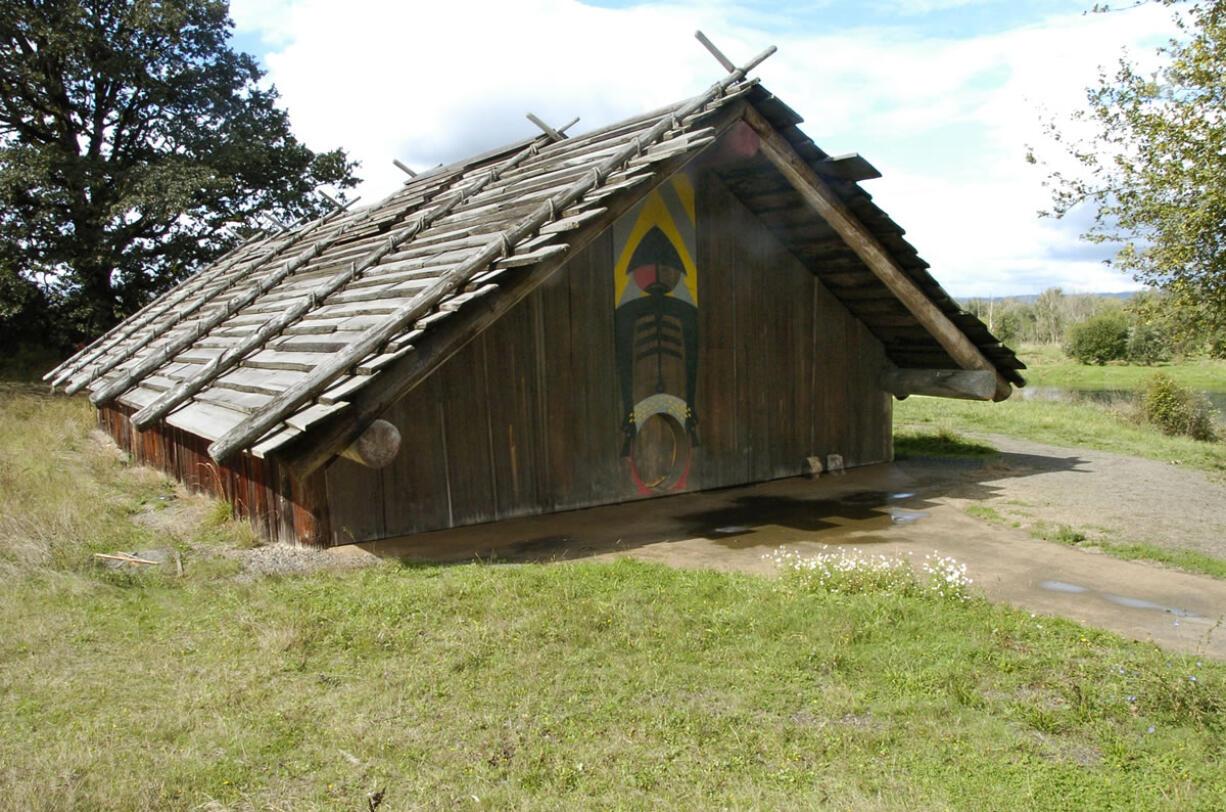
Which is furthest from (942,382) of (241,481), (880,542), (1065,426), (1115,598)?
(241,481)

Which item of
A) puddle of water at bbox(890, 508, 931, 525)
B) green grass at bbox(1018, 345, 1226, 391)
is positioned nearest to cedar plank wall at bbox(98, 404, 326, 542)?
puddle of water at bbox(890, 508, 931, 525)

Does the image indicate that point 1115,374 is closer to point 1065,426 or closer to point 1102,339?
point 1102,339

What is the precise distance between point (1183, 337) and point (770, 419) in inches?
321

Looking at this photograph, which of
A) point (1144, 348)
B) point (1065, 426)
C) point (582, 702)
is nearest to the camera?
point (582, 702)

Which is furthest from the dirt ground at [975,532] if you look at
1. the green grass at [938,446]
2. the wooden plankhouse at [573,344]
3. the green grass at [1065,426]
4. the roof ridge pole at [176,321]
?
the roof ridge pole at [176,321]

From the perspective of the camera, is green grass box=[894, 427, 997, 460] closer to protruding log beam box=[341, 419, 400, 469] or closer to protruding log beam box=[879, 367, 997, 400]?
protruding log beam box=[879, 367, 997, 400]

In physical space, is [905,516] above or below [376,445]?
below

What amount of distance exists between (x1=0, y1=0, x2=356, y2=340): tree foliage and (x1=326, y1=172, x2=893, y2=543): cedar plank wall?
16.3 m

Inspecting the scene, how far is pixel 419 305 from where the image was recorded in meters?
7.11

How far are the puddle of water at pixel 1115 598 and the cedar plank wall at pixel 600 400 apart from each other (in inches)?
191

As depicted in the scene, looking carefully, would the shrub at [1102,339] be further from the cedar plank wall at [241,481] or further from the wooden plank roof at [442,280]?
the cedar plank wall at [241,481]

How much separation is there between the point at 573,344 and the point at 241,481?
12.4 ft

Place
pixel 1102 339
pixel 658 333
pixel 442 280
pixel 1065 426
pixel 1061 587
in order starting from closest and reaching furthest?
1. pixel 1061 587
2. pixel 442 280
3. pixel 658 333
4. pixel 1065 426
5. pixel 1102 339

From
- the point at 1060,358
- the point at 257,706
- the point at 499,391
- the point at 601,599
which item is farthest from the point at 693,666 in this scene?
the point at 1060,358
